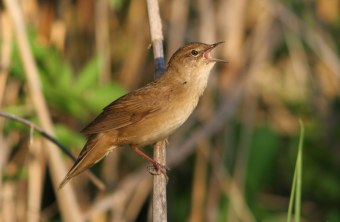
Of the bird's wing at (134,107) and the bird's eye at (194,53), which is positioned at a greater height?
the bird's eye at (194,53)

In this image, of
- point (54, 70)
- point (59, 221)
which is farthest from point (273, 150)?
point (54, 70)

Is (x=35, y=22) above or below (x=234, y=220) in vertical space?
above

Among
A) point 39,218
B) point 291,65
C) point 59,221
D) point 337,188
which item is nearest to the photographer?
point 39,218

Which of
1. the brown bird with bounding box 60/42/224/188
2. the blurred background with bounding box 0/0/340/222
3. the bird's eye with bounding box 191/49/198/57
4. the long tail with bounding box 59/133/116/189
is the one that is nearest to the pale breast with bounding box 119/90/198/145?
the brown bird with bounding box 60/42/224/188

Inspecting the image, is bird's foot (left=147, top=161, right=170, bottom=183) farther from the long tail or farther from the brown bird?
the long tail

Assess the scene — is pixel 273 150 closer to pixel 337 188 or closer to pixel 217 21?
pixel 337 188

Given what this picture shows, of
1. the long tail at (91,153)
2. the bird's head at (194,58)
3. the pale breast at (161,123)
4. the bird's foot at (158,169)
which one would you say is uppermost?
the bird's head at (194,58)

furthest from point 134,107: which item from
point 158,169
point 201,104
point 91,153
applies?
point 201,104

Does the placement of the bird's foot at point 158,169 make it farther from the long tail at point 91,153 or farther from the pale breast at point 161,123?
the long tail at point 91,153

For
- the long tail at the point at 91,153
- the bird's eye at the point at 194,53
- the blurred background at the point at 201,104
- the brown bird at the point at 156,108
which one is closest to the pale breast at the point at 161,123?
the brown bird at the point at 156,108
